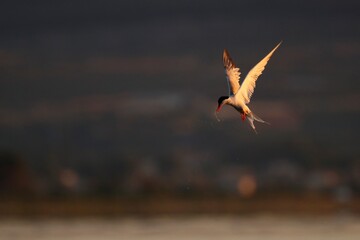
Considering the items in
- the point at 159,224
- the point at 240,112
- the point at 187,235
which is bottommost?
the point at 240,112

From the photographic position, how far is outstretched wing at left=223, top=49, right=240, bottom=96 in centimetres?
1146

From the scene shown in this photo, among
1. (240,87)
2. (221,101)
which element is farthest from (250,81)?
(221,101)

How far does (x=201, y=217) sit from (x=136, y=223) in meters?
6.42

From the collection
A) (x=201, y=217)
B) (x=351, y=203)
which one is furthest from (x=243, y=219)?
(x=351, y=203)

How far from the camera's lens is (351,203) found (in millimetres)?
68375

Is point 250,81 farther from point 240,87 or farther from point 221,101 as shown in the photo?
point 221,101

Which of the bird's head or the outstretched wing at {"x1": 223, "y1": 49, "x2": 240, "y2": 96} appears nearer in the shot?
the bird's head

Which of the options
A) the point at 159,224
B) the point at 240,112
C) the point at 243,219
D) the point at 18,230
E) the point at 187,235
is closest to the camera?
the point at 240,112

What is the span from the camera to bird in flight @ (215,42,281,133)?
11.2 metres

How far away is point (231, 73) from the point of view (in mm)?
11602

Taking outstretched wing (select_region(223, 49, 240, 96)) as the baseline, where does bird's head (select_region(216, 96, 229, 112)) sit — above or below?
below

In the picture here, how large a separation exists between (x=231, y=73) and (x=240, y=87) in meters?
0.17

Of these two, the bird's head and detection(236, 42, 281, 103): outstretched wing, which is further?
detection(236, 42, 281, 103): outstretched wing

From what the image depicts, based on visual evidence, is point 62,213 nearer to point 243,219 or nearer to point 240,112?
point 243,219
